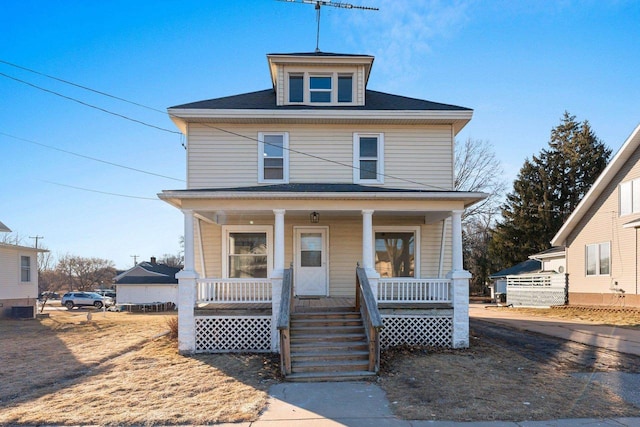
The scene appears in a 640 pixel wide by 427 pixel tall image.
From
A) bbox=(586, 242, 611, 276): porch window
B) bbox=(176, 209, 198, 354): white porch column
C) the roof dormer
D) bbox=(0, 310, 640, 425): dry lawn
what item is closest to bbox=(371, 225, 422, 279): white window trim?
bbox=(0, 310, 640, 425): dry lawn

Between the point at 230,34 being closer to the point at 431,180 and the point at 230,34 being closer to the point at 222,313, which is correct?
the point at 431,180

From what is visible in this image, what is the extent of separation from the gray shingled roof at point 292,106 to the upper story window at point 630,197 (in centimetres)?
1044

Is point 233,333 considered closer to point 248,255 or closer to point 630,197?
point 248,255

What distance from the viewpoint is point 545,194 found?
34625 millimetres

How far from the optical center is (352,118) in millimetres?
11742

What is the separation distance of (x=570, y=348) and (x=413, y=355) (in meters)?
4.23

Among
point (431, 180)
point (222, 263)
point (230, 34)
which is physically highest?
point (230, 34)

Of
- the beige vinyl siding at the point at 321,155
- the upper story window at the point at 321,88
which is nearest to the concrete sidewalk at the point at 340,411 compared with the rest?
the beige vinyl siding at the point at 321,155

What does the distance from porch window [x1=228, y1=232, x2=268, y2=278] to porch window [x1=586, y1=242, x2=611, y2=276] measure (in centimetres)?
1603

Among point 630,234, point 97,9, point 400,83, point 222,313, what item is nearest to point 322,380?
point 222,313

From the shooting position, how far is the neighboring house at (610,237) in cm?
1691

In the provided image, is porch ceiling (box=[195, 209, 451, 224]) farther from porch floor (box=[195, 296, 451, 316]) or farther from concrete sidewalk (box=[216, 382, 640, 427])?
concrete sidewalk (box=[216, 382, 640, 427])

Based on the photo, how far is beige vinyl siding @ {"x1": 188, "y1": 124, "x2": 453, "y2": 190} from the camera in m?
11.8

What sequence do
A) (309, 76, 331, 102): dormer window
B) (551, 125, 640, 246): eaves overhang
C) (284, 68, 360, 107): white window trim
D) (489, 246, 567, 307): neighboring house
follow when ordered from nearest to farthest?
1. (284, 68, 360, 107): white window trim
2. (309, 76, 331, 102): dormer window
3. (551, 125, 640, 246): eaves overhang
4. (489, 246, 567, 307): neighboring house
